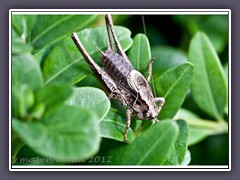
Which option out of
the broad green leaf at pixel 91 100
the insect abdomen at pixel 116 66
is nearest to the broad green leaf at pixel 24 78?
the broad green leaf at pixel 91 100

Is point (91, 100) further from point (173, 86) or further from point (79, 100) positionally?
point (173, 86)

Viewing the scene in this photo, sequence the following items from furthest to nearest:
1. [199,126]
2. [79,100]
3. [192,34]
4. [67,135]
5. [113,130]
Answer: [192,34] < [199,126] < [113,130] < [79,100] < [67,135]

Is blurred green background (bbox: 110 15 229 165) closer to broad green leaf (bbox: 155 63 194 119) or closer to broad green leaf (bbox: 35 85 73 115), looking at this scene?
broad green leaf (bbox: 155 63 194 119)

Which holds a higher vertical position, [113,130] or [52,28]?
[52,28]

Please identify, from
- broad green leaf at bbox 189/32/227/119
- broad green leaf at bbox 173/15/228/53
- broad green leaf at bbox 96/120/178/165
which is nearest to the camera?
broad green leaf at bbox 96/120/178/165

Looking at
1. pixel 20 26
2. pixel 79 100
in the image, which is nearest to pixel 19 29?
pixel 20 26

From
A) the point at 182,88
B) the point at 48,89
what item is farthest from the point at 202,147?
the point at 48,89

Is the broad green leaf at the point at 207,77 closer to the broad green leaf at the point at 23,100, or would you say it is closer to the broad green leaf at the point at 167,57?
the broad green leaf at the point at 167,57

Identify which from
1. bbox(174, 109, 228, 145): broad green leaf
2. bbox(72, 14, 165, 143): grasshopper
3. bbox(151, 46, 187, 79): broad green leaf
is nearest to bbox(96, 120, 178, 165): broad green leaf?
bbox(72, 14, 165, 143): grasshopper
